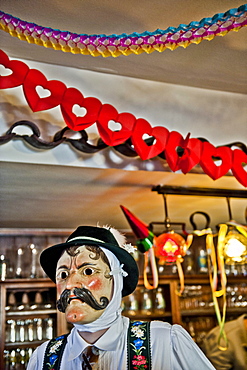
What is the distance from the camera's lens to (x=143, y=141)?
7.28 feet

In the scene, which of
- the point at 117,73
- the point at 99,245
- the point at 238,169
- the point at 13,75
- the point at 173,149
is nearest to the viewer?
the point at 99,245

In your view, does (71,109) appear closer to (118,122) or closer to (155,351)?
(118,122)

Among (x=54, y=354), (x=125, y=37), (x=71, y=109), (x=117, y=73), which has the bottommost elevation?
(x=54, y=354)

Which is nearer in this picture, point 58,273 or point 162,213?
point 58,273

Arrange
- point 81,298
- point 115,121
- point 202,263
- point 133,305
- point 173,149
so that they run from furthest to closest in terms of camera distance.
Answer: point 202,263 → point 133,305 → point 173,149 → point 115,121 → point 81,298

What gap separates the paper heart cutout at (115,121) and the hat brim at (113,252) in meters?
0.71

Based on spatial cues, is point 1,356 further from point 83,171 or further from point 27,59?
point 27,59

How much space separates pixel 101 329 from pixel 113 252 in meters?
0.29

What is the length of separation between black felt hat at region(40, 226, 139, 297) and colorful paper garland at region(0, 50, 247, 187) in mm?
639

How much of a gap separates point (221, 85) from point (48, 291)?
2.68 metres

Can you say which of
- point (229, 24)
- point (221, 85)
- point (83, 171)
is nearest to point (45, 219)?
point (83, 171)

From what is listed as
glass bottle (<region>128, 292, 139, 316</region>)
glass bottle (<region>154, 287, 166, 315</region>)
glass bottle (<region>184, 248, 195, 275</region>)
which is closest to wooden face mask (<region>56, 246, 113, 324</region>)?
glass bottle (<region>128, 292, 139, 316</region>)

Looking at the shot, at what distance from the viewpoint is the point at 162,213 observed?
13.8 ft

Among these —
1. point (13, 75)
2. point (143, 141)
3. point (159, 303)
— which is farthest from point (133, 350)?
point (159, 303)
